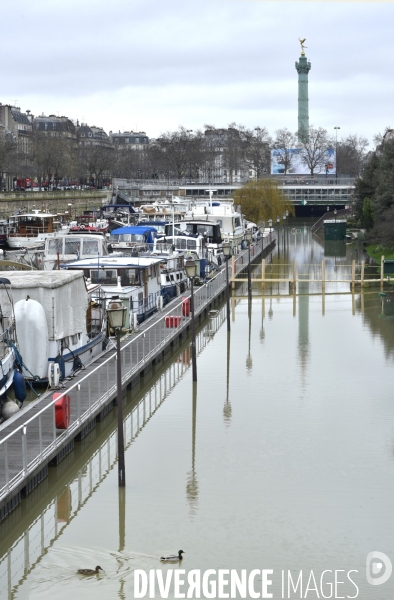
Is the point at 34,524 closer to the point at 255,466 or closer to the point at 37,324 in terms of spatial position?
the point at 255,466

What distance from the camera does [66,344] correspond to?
22.2 meters

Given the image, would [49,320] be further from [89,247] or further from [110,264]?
[89,247]

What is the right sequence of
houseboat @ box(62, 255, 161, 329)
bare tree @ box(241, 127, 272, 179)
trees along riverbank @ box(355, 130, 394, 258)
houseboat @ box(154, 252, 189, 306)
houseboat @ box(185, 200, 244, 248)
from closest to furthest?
houseboat @ box(62, 255, 161, 329) < houseboat @ box(154, 252, 189, 306) < trees along riverbank @ box(355, 130, 394, 258) < houseboat @ box(185, 200, 244, 248) < bare tree @ box(241, 127, 272, 179)

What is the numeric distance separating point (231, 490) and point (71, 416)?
3669mm

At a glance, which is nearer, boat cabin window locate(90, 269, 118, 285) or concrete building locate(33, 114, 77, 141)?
boat cabin window locate(90, 269, 118, 285)

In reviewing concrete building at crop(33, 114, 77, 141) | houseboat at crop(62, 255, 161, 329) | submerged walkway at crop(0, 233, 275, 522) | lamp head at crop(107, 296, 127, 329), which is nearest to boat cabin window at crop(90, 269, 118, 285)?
houseboat at crop(62, 255, 161, 329)

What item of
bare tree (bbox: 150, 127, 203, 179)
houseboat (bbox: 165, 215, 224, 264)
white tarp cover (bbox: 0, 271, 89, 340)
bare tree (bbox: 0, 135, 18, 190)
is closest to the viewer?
Answer: white tarp cover (bbox: 0, 271, 89, 340)

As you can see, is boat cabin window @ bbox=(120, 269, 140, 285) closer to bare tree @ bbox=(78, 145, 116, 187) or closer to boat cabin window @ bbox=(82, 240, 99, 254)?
boat cabin window @ bbox=(82, 240, 99, 254)

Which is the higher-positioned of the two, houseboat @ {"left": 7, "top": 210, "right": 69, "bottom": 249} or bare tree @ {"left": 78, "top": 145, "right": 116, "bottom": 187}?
bare tree @ {"left": 78, "top": 145, "right": 116, "bottom": 187}

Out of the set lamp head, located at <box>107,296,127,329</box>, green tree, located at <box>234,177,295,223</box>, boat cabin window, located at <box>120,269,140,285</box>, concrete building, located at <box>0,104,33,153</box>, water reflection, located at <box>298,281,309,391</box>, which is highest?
concrete building, located at <box>0,104,33,153</box>

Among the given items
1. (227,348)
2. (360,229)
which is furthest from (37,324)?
(360,229)

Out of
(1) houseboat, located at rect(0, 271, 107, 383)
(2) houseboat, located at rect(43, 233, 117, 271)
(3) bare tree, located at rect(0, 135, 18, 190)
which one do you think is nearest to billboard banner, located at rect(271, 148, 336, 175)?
(3) bare tree, located at rect(0, 135, 18, 190)

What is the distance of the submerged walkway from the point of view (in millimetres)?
15492

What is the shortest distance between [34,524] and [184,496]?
8.25 ft
